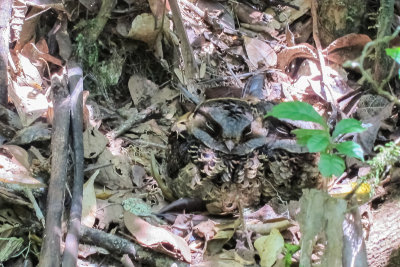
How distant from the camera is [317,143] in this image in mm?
1438

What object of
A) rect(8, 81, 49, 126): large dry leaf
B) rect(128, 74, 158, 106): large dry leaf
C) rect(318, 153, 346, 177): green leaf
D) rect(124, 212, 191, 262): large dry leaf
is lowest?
rect(124, 212, 191, 262): large dry leaf

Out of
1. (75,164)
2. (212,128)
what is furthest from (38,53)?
(212,128)

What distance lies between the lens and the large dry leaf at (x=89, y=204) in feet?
7.02

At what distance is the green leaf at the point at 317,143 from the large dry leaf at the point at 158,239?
805mm

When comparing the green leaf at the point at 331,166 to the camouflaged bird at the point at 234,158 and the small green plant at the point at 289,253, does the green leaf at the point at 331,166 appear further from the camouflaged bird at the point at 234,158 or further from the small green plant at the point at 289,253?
the camouflaged bird at the point at 234,158

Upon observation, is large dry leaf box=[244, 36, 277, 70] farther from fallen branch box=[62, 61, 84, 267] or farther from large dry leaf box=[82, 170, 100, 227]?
large dry leaf box=[82, 170, 100, 227]

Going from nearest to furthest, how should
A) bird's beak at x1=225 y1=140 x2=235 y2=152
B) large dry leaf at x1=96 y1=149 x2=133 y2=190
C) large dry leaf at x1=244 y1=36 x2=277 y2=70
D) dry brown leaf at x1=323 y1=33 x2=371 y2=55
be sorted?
1. bird's beak at x1=225 y1=140 x2=235 y2=152
2. large dry leaf at x1=96 y1=149 x2=133 y2=190
3. dry brown leaf at x1=323 y1=33 x2=371 y2=55
4. large dry leaf at x1=244 y1=36 x2=277 y2=70

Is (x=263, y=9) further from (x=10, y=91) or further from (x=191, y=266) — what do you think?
(x=191, y=266)

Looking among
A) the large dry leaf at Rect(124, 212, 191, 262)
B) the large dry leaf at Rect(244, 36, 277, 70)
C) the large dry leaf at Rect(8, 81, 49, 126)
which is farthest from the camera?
the large dry leaf at Rect(244, 36, 277, 70)

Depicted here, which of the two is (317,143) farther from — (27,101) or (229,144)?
(27,101)

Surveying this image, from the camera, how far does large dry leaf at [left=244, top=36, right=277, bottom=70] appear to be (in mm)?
3238

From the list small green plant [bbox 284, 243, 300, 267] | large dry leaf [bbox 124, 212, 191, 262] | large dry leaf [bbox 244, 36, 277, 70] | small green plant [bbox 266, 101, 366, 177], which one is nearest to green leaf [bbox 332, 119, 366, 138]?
small green plant [bbox 266, 101, 366, 177]

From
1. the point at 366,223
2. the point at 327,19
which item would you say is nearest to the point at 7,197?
the point at 366,223

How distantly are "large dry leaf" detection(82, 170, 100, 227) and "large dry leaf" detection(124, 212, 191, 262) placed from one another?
0.57 feet
